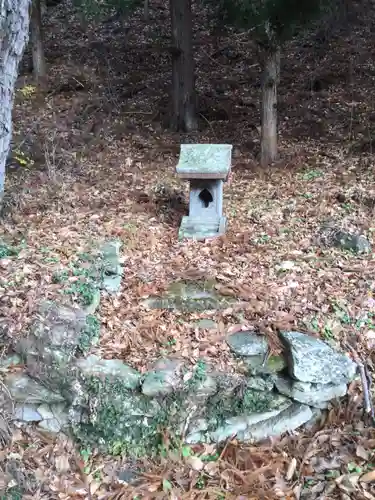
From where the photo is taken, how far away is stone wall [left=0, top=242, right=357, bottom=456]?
3447mm

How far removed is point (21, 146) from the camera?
7.54 m

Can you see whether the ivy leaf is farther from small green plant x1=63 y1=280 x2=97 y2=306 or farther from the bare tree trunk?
the bare tree trunk

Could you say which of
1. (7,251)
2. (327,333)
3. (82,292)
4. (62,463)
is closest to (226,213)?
(327,333)

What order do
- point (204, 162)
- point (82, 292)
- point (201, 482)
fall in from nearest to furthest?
1. point (201, 482)
2. point (82, 292)
3. point (204, 162)

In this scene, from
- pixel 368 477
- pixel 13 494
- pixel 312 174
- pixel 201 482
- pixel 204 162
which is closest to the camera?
pixel 13 494

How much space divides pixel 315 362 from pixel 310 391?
8.9 inches

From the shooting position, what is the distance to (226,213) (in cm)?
609

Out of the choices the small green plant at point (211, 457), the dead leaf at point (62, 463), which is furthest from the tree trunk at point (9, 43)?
the small green plant at point (211, 457)

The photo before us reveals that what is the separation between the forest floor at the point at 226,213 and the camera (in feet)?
11.2

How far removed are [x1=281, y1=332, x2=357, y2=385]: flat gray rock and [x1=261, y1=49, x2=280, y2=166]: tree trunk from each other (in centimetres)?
416

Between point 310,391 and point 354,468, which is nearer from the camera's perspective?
point 354,468

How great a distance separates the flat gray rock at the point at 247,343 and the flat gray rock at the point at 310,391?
268 millimetres

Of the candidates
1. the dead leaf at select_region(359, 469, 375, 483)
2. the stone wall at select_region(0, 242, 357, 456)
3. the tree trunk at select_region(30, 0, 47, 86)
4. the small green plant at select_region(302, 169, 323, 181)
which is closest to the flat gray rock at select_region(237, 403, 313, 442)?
the stone wall at select_region(0, 242, 357, 456)

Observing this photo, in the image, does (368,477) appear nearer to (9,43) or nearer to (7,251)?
(7,251)
